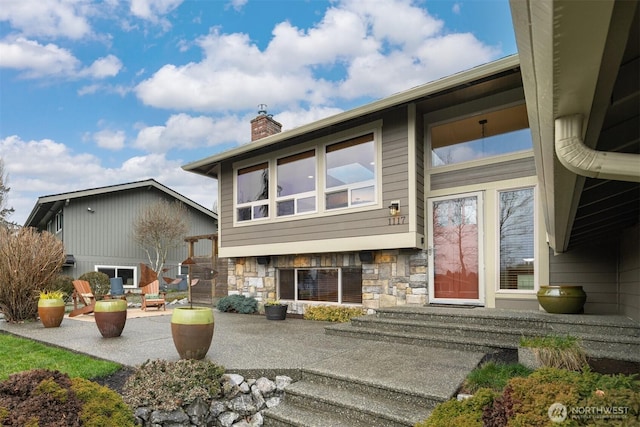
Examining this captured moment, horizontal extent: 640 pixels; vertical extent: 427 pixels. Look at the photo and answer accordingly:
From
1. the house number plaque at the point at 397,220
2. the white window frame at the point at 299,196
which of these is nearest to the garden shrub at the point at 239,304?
the white window frame at the point at 299,196

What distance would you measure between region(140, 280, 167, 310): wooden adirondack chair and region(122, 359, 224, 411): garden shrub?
22.4ft

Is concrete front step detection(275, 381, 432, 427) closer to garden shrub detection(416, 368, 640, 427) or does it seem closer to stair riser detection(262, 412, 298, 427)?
stair riser detection(262, 412, 298, 427)

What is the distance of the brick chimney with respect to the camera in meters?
9.84

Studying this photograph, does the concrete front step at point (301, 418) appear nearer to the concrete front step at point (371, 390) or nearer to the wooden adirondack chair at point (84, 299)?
the concrete front step at point (371, 390)

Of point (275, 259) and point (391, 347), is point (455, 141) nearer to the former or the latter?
point (391, 347)

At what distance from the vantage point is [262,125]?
9.84m

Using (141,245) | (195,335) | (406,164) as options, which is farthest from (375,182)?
(141,245)

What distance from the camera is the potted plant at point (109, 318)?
20.0 ft

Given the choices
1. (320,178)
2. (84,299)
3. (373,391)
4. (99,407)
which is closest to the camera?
(99,407)

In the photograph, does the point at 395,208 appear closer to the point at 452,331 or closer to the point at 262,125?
the point at 452,331

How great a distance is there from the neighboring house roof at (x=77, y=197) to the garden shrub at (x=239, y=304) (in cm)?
897

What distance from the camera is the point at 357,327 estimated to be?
6141 millimetres

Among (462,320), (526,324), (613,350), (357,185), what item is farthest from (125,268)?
(613,350)

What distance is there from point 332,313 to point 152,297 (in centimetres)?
615
